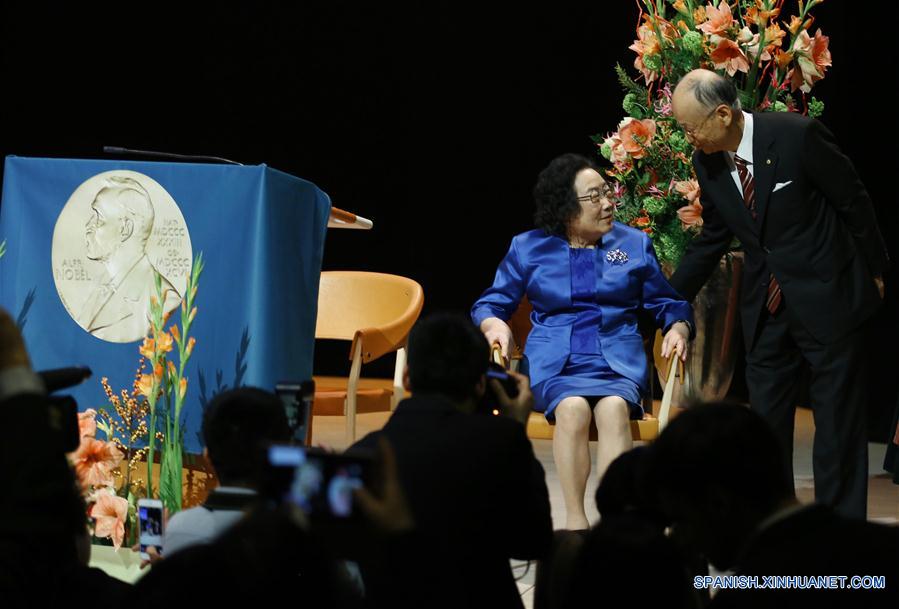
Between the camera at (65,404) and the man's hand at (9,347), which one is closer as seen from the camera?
the man's hand at (9,347)

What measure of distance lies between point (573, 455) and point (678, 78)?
127 centimetres

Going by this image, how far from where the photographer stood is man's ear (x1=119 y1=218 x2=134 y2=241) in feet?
9.86

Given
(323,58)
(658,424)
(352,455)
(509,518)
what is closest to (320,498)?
(352,455)

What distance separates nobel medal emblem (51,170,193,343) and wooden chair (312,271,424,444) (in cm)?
76

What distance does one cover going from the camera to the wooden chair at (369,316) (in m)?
3.65

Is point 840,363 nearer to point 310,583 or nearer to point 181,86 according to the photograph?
point 310,583

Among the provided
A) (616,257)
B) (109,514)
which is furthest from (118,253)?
(616,257)

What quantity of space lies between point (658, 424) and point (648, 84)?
1.13 m

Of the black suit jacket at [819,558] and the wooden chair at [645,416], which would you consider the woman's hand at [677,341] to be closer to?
the wooden chair at [645,416]

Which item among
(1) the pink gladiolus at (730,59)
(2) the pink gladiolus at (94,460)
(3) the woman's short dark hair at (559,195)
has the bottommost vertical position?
(2) the pink gladiolus at (94,460)

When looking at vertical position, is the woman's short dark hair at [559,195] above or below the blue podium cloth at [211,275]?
above

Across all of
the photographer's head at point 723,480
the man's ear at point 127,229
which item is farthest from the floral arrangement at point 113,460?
the photographer's head at point 723,480

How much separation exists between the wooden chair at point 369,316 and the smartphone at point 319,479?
225 cm

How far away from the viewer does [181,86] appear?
750 centimetres
